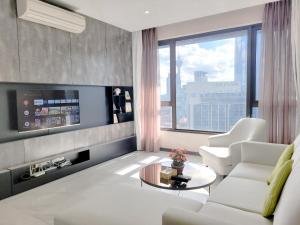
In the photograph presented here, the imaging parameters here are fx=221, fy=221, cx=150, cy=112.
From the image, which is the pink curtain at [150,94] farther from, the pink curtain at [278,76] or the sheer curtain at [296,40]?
the sheer curtain at [296,40]

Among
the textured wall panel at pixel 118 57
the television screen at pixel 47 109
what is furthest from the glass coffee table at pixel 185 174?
the textured wall panel at pixel 118 57

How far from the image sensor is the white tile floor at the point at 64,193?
232 cm

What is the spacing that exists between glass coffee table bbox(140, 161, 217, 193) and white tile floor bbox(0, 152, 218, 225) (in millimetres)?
235

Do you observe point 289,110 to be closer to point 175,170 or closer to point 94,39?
point 175,170

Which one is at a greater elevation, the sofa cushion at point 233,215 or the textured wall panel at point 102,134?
the textured wall panel at point 102,134

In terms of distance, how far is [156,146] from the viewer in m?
4.95

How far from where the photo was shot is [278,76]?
365cm

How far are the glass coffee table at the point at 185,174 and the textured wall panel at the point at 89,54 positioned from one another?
2.10 m

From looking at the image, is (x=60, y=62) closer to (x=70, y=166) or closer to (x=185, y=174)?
(x=70, y=166)

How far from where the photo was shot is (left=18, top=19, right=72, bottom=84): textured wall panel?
305 cm

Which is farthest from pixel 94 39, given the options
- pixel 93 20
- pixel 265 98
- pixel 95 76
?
pixel 265 98

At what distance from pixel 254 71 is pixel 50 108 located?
11.7 ft

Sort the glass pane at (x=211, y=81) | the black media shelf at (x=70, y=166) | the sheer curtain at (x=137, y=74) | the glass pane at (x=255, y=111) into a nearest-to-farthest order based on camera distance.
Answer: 1. the black media shelf at (x=70, y=166)
2. the glass pane at (x=255, y=111)
3. the glass pane at (x=211, y=81)
4. the sheer curtain at (x=137, y=74)

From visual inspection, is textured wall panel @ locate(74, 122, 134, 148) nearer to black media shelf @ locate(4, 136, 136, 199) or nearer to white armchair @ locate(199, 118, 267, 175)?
black media shelf @ locate(4, 136, 136, 199)
